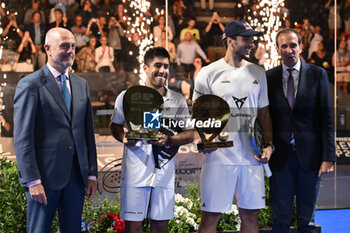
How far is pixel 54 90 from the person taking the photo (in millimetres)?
2998

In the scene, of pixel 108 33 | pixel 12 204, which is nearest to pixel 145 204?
pixel 12 204

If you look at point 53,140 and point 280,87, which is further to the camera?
point 280,87

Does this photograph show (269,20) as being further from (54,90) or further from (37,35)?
(54,90)

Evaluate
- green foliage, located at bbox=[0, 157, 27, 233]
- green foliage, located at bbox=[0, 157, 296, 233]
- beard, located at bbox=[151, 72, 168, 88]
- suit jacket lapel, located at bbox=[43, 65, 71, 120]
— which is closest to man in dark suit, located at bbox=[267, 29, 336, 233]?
green foliage, located at bbox=[0, 157, 296, 233]

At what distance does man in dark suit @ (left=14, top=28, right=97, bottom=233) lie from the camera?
2.89 meters

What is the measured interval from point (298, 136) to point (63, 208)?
5.90ft

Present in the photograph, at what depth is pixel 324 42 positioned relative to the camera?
5832 millimetres

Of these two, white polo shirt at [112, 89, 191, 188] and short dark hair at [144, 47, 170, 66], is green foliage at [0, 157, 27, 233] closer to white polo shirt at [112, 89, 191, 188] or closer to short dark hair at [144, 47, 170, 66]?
white polo shirt at [112, 89, 191, 188]

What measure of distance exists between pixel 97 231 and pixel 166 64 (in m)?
1.64

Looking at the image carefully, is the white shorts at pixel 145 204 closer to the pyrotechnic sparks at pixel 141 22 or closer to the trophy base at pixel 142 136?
the trophy base at pixel 142 136

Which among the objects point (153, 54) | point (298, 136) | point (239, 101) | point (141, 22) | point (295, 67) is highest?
point (141, 22)

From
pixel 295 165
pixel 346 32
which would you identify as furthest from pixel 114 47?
pixel 346 32

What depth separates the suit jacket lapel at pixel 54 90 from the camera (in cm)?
299

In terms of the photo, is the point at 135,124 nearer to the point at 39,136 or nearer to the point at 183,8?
the point at 39,136
